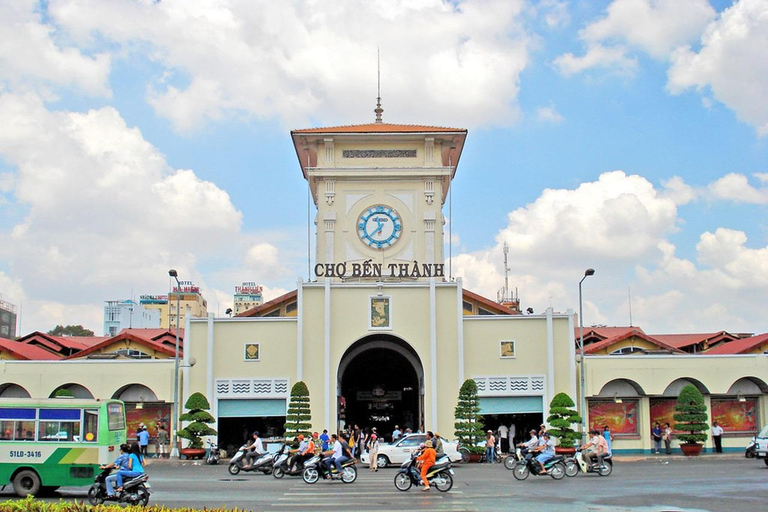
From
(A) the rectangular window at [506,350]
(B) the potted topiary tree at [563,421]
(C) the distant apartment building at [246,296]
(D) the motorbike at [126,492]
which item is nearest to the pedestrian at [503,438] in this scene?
(B) the potted topiary tree at [563,421]

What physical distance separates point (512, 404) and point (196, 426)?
14232mm

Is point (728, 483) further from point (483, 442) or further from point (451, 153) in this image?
point (451, 153)

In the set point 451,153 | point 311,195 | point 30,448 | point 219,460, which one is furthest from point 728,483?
point 311,195

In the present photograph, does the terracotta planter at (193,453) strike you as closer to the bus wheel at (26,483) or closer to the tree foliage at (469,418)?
the tree foliage at (469,418)

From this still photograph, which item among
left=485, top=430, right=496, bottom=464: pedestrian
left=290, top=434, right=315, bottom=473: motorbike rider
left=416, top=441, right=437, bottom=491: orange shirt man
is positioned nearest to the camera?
left=416, top=441, right=437, bottom=491: orange shirt man

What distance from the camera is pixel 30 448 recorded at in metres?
21.4

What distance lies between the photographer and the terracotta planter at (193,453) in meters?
37.2

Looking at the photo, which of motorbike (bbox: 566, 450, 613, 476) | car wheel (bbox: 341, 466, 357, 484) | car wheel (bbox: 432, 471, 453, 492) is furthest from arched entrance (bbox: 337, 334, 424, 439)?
car wheel (bbox: 432, 471, 453, 492)

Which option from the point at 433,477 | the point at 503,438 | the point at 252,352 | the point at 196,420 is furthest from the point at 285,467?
the point at 503,438

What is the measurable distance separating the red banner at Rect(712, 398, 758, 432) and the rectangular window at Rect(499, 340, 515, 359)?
34.6ft

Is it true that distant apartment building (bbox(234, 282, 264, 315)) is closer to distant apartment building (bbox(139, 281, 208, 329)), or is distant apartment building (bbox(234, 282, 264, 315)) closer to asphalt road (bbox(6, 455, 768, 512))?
distant apartment building (bbox(139, 281, 208, 329))

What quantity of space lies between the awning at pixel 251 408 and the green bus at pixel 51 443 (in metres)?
18.2

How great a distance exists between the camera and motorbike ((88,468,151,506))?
19.3 metres

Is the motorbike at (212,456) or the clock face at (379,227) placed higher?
the clock face at (379,227)
